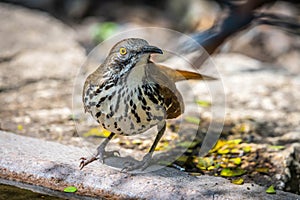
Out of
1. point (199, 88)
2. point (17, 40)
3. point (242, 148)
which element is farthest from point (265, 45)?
point (242, 148)

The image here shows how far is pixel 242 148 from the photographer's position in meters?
4.17

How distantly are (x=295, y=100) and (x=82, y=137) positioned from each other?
6.03ft

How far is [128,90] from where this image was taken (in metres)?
3.27

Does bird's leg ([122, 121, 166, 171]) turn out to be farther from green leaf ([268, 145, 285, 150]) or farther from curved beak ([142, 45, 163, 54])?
green leaf ([268, 145, 285, 150])

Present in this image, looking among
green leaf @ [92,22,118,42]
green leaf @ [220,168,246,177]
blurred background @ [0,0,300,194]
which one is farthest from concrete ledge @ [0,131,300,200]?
green leaf @ [92,22,118,42]

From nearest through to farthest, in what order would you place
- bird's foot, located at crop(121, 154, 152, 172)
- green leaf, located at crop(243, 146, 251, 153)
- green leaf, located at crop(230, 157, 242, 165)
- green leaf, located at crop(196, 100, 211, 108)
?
bird's foot, located at crop(121, 154, 152, 172), green leaf, located at crop(230, 157, 242, 165), green leaf, located at crop(243, 146, 251, 153), green leaf, located at crop(196, 100, 211, 108)

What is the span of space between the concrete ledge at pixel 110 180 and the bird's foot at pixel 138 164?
7cm

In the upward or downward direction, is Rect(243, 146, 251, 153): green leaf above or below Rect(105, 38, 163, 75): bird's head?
below

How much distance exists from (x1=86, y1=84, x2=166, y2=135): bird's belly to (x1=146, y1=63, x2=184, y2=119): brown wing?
0.33 ft

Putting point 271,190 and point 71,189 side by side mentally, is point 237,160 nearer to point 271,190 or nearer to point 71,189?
point 271,190

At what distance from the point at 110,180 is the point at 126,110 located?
0.43 metres

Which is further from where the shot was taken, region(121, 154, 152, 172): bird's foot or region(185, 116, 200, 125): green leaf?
region(185, 116, 200, 125): green leaf

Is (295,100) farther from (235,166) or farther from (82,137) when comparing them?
(82,137)

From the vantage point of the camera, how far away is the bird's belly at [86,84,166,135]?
328 cm
